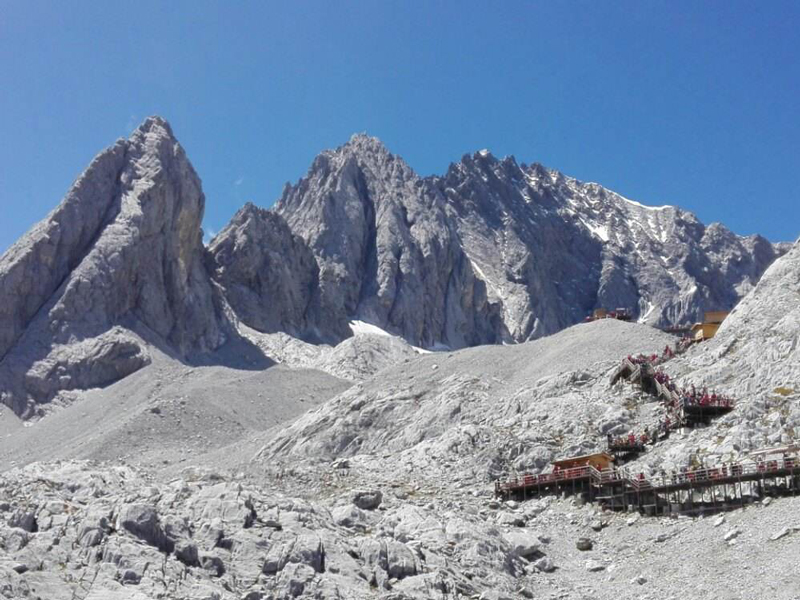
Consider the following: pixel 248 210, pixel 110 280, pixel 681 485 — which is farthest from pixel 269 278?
pixel 681 485

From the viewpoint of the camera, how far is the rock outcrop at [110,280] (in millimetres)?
120312

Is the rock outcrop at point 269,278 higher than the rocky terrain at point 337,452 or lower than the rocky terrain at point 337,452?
higher

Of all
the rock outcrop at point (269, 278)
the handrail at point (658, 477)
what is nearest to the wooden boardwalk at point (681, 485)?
the handrail at point (658, 477)

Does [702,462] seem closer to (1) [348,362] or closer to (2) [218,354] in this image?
(1) [348,362]

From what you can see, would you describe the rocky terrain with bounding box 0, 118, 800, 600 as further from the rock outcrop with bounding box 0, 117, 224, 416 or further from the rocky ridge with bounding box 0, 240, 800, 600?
the rock outcrop with bounding box 0, 117, 224, 416

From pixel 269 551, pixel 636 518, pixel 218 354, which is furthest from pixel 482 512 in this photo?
pixel 218 354

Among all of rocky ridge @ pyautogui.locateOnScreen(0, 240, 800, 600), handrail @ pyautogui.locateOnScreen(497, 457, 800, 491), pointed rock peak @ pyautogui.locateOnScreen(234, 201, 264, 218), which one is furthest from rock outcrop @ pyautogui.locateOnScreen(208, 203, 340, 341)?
handrail @ pyautogui.locateOnScreen(497, 457, 800, 491)

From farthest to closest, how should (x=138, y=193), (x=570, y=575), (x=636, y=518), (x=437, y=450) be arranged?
(x=138, y=193), (x=437, y=450), (x=636, y=518), (x=570, y=575)

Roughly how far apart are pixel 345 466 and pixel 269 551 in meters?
20.7

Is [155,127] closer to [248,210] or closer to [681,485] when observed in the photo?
[248,210]

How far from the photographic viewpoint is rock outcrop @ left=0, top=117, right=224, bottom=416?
12031cm

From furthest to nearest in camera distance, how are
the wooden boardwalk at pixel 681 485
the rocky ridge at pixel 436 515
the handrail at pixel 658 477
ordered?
the handrail at pixel 658 477 < the wooden boardwalk at pixel 681 485 < the rocky ridge at pixel 436 515

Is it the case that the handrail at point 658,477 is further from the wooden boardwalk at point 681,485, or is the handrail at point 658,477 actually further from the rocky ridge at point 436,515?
the rocky ridge at point 436,515

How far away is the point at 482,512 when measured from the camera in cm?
4575
